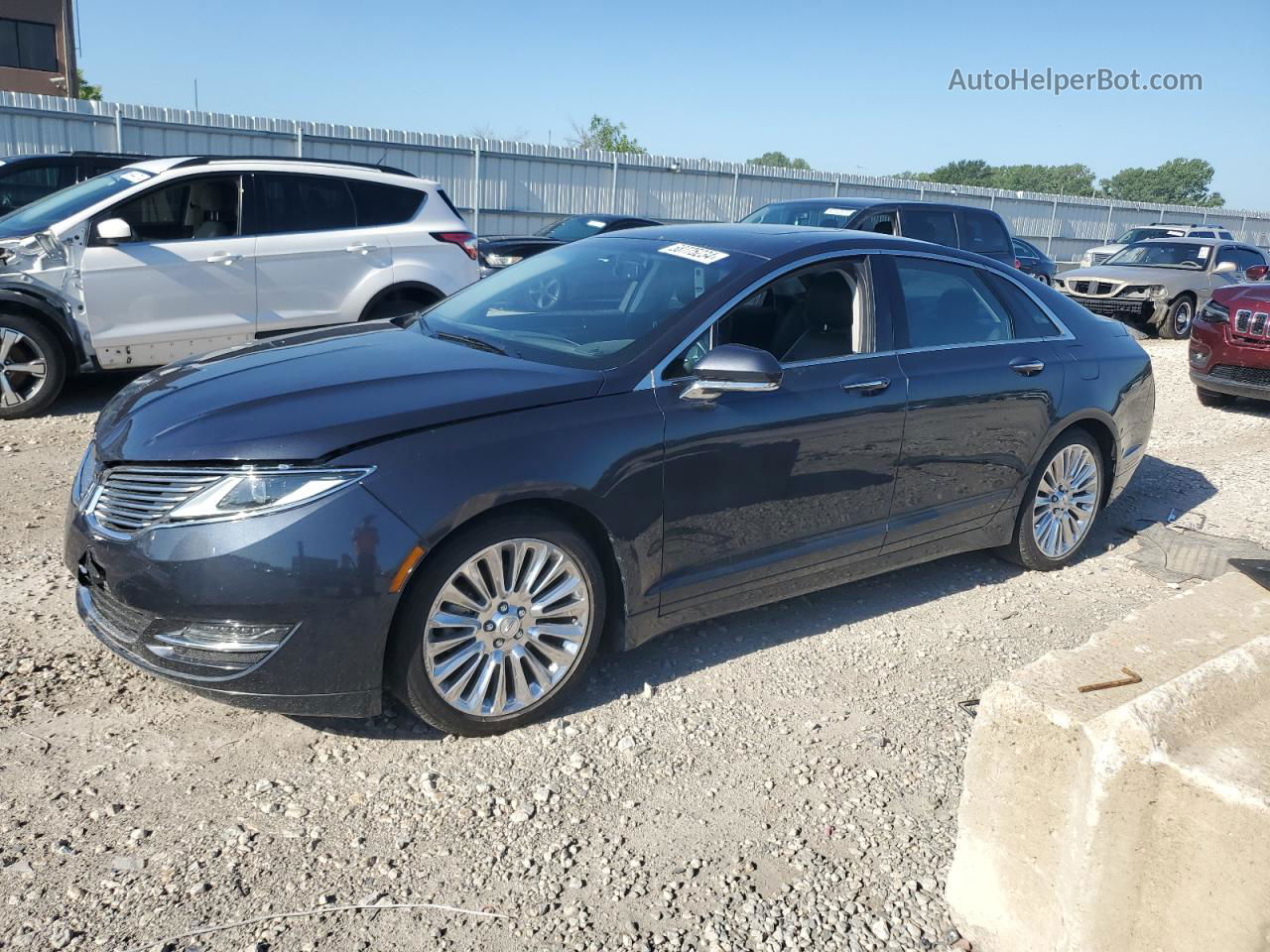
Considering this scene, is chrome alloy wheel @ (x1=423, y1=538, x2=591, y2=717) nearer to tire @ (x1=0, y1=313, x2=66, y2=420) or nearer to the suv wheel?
tire @ (x1=0, y1=313, x2=66, y2=420)

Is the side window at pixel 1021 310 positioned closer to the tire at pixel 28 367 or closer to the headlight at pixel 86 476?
the headlight at pixel 86 476

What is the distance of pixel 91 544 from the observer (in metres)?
3.29

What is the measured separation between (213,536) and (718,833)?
1.74 metres

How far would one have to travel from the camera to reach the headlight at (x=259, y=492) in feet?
10.1

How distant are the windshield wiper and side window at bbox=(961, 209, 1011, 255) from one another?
32.8 feet

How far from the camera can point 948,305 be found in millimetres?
4867

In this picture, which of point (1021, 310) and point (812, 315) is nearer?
point (812, 315)

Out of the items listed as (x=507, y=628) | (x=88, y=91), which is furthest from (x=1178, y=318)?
(x=88, y=91)

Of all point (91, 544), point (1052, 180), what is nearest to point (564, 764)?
point (91, 544)

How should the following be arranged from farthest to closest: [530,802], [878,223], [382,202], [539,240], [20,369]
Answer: [539,240] < [878,223] < [382,202] < [20,369] < [530,802]

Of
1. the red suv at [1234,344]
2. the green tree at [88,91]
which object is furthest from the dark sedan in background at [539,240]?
the green tree at [88,91]

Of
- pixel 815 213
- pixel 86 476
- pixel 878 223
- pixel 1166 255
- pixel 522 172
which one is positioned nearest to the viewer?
pixel 86 476

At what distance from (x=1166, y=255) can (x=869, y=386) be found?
15.5 meters

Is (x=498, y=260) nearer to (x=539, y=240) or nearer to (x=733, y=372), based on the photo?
(x=539, y=240)
